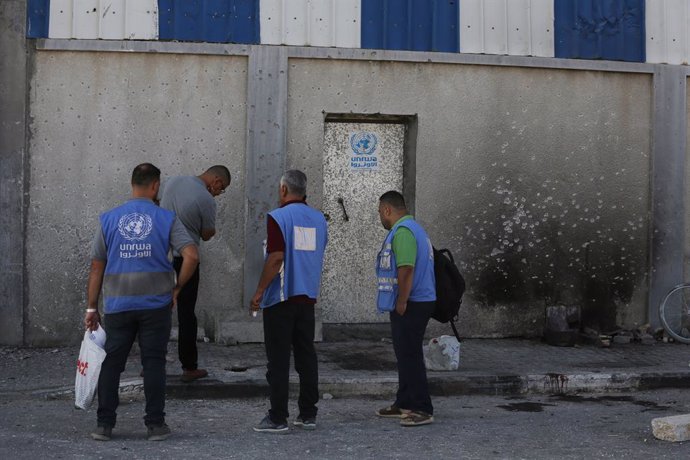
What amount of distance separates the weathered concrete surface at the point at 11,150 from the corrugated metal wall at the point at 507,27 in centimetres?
440

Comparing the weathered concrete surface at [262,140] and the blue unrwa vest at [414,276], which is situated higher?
the weathered concrete surface at [262,140]

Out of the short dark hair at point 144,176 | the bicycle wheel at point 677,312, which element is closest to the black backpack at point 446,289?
the short dark hair at point 144,176

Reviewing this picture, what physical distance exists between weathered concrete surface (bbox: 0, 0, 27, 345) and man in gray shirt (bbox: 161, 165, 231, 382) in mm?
2606

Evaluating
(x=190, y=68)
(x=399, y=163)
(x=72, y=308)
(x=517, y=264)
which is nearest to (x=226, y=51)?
(x=190, y=68)

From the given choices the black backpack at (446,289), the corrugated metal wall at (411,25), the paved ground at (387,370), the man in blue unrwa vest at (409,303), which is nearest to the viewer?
the man in blue unrwa vest at (409,303)

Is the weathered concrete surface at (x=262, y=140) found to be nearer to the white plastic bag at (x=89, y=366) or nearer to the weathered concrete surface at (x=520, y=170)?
the weathered concrete surface at (x=520, y=170)

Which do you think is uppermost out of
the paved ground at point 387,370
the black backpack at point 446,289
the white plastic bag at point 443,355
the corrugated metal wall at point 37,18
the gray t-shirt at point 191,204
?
the corrugated metal wall at point 37,18

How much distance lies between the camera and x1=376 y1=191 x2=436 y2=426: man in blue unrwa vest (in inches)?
316

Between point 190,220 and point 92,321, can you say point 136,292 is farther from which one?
point 190,220

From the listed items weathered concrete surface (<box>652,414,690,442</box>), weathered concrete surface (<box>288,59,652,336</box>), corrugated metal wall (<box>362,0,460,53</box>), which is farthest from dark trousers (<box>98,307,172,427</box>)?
corrugated metal wall (<box>362,0,460,53</box>)

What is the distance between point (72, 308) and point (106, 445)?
13.8 feet

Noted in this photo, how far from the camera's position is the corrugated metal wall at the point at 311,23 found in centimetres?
1147

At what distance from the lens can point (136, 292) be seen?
7293 millimetres

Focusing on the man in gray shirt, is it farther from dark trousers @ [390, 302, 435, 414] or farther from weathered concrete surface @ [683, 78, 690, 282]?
weathered concrete surface @ [683, 78, 690, 282]
